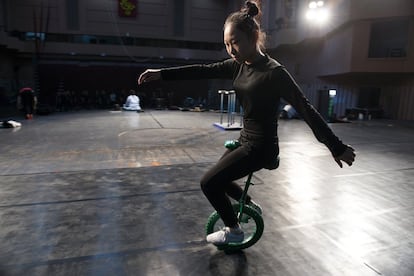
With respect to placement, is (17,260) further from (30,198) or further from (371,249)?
(371,249)

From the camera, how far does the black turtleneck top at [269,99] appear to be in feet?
6.03

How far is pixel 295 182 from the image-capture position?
443cm

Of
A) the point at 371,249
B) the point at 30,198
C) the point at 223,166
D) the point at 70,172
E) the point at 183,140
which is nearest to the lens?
the point at 223,166

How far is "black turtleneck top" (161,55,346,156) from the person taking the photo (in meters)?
1.84

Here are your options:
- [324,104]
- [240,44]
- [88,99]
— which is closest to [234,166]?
[240,44]

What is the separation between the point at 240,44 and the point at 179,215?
6.34 ft

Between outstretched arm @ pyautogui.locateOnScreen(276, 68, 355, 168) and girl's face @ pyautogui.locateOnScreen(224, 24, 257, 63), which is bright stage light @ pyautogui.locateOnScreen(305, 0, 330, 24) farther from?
outstretched arm @ pyautogui.locateOnScreen(276, 68, 355, 168)

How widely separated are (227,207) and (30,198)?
104 inches


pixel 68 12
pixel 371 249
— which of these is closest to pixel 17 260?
pixel 371 249

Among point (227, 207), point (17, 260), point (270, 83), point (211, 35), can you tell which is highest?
point (211, 35)

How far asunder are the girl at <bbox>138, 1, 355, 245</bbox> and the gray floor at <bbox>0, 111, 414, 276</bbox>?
69 cm

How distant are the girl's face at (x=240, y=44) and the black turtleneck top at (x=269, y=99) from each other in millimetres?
69

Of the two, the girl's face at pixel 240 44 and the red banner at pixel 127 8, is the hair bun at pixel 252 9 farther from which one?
the red banner at pixel 127 8

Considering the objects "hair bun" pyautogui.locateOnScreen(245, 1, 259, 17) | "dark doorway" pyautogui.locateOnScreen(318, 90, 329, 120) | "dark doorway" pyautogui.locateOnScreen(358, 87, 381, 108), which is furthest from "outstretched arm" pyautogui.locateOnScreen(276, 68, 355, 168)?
"dark doorway" pyautogui.locateOnScreen(358, 87, 381, 108)
